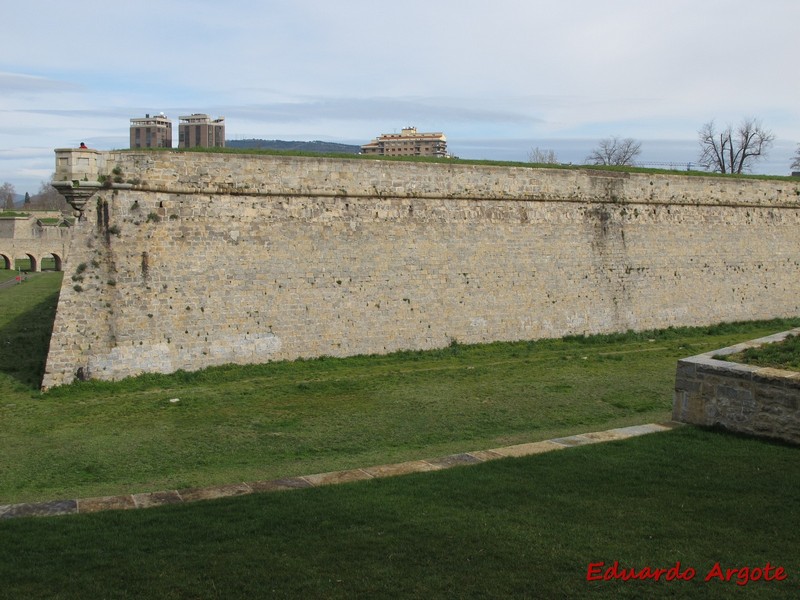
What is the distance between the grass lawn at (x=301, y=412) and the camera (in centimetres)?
836

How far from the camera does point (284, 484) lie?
266 inches

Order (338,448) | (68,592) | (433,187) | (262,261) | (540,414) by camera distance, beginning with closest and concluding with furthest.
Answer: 1. (68,592)
2. (338,448)
3. (540,414)
4. (262,261)
5. (433,187)

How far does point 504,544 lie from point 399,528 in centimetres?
76

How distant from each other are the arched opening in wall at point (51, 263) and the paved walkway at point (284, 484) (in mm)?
40235

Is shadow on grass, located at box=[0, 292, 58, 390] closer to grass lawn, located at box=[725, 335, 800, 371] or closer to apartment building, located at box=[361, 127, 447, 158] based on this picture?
grass lawn, located at box=[725, 335, 800, 371]

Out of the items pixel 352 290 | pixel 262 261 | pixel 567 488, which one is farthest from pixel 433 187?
pixel 567 488

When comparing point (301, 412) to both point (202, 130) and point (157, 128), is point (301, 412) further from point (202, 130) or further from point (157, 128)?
point (202, 130)

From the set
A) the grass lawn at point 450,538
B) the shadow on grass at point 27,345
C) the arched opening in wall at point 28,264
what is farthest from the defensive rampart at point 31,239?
the grass lawn at point 450,538

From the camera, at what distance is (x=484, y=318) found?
16.2 metres

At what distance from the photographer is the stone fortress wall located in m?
12.8

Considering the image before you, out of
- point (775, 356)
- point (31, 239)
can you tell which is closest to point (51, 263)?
point (31, 239)

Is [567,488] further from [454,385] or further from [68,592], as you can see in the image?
[454,385]

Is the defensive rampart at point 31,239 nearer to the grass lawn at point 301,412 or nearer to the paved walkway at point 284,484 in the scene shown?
the grass lawn at point 301,412

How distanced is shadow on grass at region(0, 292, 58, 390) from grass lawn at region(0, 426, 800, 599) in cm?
803
